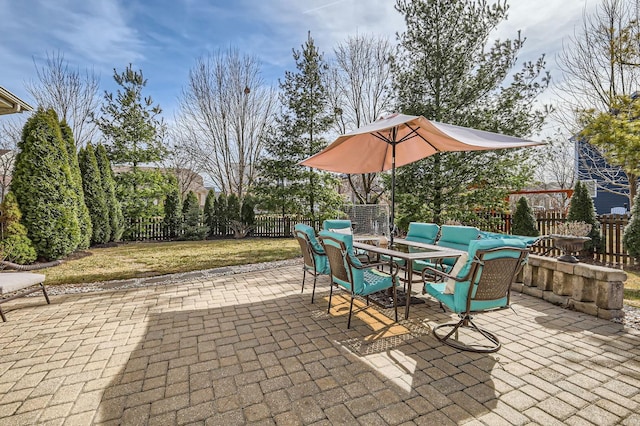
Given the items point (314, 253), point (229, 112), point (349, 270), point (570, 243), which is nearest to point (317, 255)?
point (314, 253)

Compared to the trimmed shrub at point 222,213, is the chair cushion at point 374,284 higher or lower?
lower

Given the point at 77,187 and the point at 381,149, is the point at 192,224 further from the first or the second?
the point at 381,149

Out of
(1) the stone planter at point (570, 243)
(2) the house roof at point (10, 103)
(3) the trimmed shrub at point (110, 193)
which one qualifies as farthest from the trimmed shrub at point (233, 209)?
(1) the stone planter at point (570, 243)

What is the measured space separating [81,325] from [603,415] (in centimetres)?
465

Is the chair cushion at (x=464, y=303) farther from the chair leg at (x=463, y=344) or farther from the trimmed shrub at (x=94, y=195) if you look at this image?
the trimmed shrub at (x=94, y=195)

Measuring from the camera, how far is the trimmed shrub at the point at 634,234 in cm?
607

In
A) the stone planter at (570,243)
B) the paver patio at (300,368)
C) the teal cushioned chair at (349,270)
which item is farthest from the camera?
the stone planter at (570,243)

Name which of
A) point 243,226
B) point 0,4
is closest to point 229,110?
point 243,226

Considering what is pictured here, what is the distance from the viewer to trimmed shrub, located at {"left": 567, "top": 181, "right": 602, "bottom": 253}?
698 centimetres

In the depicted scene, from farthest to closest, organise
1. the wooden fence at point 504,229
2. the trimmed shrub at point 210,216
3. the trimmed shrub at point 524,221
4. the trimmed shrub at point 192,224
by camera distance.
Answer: the trimmed shrub at point 210,216 → the trimmed shrub at point 192,224 → the trimmed shrub at point 524,221 → the wooden fence at point 504,229

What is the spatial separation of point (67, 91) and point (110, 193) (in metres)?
7.24

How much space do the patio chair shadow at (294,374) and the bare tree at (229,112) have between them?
1119 centimetres

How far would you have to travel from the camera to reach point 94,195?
930 centimetres

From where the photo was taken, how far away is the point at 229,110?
14.2m
